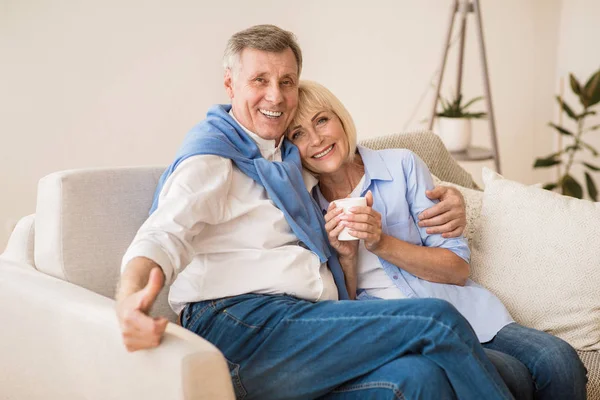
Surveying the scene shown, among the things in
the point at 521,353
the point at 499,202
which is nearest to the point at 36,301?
the point at 521,353

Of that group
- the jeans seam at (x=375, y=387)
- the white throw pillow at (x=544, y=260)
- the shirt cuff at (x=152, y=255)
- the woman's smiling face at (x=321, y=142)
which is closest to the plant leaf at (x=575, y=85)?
the white throw pillow at (x=544, y=260)

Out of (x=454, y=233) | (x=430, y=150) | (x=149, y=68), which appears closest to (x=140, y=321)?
(x=454, y=233)

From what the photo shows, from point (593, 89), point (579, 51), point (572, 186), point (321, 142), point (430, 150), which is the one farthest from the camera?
point (579, 51)

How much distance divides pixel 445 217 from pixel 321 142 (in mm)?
375

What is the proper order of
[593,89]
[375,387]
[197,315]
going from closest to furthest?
1. [375,387]
2. [197,315]
3. [593,89]

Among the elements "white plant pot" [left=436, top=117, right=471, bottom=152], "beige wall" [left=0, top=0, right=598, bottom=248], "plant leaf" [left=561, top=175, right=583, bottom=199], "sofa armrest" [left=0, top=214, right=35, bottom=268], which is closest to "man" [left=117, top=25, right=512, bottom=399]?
"sofa armrest" [left=0, top=214, right=35, bottom=268]

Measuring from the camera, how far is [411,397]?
1.34m

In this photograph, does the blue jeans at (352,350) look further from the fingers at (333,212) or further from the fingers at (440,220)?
the fingers at (440,220)

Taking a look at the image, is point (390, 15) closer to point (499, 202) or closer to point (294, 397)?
point (499, 202)

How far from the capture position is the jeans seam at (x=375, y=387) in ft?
4.42

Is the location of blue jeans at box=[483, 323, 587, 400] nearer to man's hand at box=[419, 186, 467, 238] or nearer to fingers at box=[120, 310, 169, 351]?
man's hand at box=[419, 186, 467, 238]

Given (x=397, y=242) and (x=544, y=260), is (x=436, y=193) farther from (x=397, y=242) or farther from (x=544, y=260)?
(x=544, y=260)

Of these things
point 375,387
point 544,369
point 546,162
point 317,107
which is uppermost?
point 317,107

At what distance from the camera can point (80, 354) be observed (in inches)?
53.1
